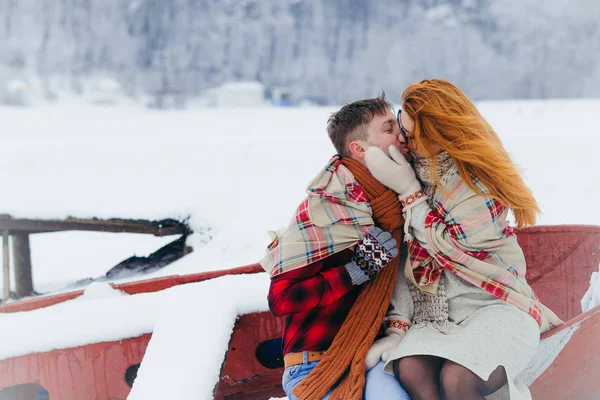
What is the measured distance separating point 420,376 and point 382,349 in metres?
0.14

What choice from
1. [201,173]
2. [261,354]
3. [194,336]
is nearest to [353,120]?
[194,336]

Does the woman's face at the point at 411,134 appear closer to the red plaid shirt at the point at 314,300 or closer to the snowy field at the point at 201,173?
the red plaid shirt at the point at 314,300

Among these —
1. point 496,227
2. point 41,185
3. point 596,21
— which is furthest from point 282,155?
point 596,21

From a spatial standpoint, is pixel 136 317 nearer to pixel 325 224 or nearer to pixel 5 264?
pixel 325 224

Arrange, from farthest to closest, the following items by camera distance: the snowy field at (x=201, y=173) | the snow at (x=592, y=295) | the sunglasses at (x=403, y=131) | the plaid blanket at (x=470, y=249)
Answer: the snowy field at (x=201, y=173) < the snow at (x=592, y=295) < the sunglasses at (x=403, y=131) < the plaid blanket at (x=470, y=249)

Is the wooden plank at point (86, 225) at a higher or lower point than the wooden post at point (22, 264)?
higher

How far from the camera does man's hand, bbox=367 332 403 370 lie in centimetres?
146

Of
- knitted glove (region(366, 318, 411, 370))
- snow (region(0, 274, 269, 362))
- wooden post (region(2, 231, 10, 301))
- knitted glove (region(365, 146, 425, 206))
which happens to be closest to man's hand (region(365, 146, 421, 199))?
knitted glove (region(365, 146, 425, 206))

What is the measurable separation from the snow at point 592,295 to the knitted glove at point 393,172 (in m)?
0.98

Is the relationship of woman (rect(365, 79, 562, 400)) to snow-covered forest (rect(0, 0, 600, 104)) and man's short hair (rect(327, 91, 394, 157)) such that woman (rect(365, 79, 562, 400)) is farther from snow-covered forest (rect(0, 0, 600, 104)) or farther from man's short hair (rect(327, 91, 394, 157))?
snow-covered forest (rect(0, 0, 600, 104))

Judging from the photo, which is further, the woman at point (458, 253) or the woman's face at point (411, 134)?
the woman's face at point (411, 134)

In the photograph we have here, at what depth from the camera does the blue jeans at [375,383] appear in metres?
1.38

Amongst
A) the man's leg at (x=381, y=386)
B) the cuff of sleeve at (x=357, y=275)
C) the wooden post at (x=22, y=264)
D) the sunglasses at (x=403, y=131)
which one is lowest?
the wooden post at (x=22, y=264)

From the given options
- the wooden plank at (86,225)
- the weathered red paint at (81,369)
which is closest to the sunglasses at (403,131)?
the weathered red paint at (81,369)
